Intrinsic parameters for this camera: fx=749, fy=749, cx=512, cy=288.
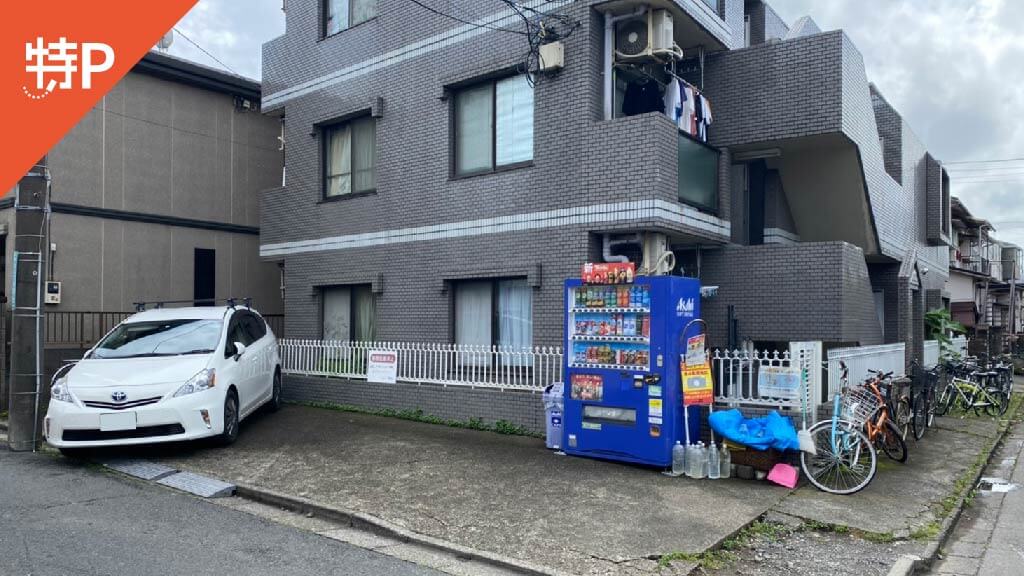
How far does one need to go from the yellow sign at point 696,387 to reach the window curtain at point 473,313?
3.86 m

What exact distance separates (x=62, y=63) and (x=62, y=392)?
677cm

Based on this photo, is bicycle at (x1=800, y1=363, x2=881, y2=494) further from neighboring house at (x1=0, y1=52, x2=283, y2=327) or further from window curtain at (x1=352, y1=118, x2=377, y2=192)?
neighboring house at (x1=0, y1=52, x2=283, y2=327)

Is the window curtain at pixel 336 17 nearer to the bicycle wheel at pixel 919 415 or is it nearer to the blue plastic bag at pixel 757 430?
the blue plastic bag at pixel 757 430

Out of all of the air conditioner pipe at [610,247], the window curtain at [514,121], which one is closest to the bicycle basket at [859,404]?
the air conditioner pipe at [610,247]

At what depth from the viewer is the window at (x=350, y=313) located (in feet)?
43.1

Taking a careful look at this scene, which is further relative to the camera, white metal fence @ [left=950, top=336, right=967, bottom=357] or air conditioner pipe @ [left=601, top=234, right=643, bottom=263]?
white metal fence @ [left=950, top=336, right=967, bottom=357]

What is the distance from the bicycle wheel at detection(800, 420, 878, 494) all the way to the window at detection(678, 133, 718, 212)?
3.69 m

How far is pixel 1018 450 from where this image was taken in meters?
11.0

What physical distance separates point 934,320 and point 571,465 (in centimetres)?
1242

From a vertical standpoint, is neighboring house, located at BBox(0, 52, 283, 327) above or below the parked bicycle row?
above

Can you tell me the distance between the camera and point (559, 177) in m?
10.3

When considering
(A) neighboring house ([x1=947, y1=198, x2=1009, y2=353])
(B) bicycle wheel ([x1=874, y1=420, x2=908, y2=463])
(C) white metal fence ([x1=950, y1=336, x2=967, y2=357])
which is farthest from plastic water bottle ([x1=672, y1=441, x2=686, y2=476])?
(A) neighboring house ([x1=947, y1=198, x2=1009, y2=353])

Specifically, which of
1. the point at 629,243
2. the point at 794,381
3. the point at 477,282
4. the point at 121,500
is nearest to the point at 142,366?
the point at 121,500

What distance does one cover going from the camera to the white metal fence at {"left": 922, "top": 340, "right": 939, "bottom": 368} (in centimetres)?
1537
